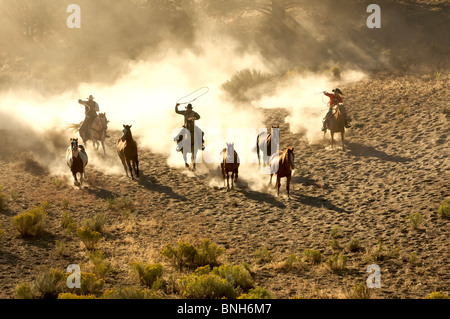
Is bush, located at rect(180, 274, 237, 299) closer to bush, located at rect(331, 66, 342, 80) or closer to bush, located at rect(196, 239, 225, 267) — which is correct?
bush, located at rect(196, 239, 225, 267)

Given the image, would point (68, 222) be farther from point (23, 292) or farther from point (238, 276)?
point (238, 276)

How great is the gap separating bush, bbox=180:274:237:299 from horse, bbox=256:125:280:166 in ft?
32.6

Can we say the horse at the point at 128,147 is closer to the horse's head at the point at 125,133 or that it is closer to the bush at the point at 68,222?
the horse's head at the point at 125,133

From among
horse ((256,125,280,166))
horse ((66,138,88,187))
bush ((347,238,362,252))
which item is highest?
horse ((256,125,280,166))

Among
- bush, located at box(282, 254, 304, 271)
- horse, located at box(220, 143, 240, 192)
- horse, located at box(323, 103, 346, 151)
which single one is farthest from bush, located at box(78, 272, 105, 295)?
horse, located at box(323, 103, 346, 151)

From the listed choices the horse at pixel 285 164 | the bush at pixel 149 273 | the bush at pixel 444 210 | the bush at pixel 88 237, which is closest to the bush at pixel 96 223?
the bush at pixel 88 237

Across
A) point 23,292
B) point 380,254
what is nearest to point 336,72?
point 380,254

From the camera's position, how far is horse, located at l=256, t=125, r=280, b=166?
2069 centimetres

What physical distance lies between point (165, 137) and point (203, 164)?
14.7ft

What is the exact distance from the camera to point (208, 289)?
11180mm

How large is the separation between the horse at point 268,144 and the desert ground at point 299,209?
1051 mm

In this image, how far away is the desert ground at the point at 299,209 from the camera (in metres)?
12.6

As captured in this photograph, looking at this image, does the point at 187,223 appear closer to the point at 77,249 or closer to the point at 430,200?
the point at 77,249
